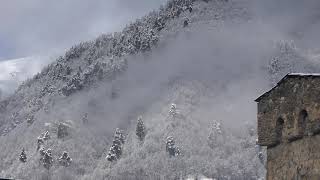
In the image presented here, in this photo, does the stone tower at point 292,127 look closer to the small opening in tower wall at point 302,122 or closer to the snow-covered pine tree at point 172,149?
the small opening in tower wall at point 302,122

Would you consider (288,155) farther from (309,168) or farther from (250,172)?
(250,172)

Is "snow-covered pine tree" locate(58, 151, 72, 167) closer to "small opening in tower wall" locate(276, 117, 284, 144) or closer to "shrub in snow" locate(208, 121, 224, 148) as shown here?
"shrub in snow" locate(208, 121, 224, 148)

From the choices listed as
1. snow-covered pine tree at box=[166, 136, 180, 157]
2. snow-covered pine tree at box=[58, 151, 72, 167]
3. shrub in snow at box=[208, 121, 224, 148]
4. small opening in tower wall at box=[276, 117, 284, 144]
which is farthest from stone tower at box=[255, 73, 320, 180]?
snow-covered pine tree at box=[58, 151, 72, 167]

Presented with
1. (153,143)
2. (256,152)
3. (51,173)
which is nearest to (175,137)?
(153,143)

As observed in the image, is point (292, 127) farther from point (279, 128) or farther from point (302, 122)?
point (279, 128)

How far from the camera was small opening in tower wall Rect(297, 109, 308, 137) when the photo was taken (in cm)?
2638

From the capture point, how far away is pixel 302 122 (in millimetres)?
26516

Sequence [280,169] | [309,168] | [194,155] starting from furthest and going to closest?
[194,155], [280,169], [309,168]

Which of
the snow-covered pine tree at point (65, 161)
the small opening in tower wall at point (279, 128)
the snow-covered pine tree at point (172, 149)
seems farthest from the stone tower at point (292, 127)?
the snow-covered pine tree at point (65, 161)

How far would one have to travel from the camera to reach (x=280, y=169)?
28.0 meters

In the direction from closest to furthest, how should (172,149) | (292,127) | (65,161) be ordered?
(292,127) → (172,149) → (65,161)

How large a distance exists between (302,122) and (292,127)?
0.57 m

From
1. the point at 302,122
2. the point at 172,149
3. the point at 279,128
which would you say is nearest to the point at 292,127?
the point at 302,122

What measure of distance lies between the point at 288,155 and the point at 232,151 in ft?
544
